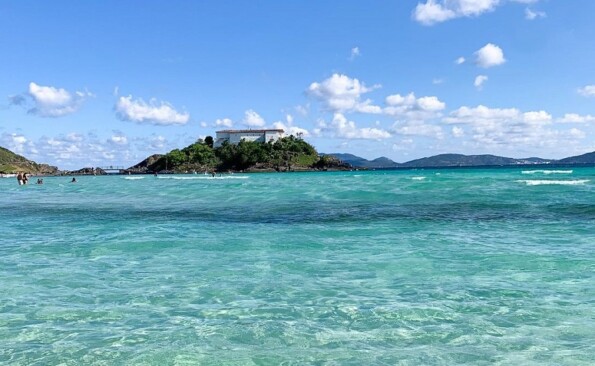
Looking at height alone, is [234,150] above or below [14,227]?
above

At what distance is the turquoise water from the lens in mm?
6863

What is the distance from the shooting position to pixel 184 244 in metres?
16.4

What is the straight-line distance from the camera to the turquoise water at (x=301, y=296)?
686 centimetres

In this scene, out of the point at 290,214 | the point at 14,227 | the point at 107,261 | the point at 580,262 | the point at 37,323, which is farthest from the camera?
the point at 290,214

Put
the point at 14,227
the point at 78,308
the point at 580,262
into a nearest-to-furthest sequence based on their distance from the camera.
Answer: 1. the point at 78,308
2. the point at 580,262
3. the point at 14,227

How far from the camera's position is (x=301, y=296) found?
965cm

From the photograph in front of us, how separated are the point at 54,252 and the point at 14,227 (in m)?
8.51

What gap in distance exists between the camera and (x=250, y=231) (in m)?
19.7

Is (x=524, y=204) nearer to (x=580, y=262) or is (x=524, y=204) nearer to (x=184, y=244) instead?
(x=580, y=262)

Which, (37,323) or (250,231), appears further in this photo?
(250,231)

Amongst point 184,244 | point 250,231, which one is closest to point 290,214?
point 250,231

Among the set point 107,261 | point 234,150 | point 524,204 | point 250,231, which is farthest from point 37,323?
point 234,150

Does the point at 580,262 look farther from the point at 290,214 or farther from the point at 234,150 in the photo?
the point at 234,150

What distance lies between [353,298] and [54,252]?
33.3ft
